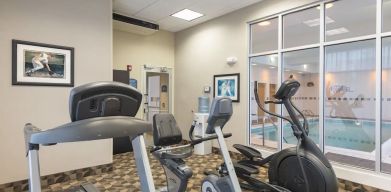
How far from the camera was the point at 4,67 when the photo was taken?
3102mm

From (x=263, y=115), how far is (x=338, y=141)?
4.79 ft

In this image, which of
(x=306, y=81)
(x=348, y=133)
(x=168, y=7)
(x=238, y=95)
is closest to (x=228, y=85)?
(x=238, y=95)

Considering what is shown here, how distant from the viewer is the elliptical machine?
2.53 metres

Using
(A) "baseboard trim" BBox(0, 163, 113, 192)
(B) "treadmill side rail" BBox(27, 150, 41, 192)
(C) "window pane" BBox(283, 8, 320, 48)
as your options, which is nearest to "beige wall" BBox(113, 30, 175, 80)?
(A) "baseboard trim" BBox(0, 163, 113, 192)

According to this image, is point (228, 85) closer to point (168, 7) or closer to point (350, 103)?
point (168, 7)

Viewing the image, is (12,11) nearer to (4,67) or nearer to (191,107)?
(4,67)

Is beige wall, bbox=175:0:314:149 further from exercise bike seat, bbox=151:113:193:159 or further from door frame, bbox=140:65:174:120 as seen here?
exercise bike seat, bbox=151:113:193:159

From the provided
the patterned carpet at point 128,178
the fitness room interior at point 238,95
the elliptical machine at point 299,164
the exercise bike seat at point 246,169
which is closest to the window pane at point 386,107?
the fitness room interior at point 238,95

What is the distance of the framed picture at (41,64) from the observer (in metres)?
3.20

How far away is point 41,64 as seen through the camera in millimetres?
3406

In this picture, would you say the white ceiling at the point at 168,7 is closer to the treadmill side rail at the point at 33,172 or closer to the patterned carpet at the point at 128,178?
the patterned carpet at the point at 128,178

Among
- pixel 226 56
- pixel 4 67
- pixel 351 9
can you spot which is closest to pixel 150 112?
pixel 226 56

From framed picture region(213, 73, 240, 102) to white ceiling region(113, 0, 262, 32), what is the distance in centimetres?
142

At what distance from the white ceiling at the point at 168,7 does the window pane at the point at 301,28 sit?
32.8 inches
